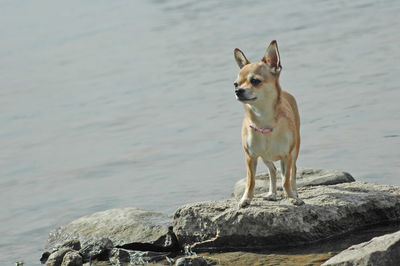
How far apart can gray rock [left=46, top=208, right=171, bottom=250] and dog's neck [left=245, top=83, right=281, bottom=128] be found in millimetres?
2262

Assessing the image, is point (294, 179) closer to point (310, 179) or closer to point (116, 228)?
point (310, 179)

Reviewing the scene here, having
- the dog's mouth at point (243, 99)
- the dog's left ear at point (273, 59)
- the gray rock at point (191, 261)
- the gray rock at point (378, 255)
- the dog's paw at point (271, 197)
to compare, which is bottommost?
the gray rock at point (191, 261)

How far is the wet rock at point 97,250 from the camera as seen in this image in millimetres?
11023

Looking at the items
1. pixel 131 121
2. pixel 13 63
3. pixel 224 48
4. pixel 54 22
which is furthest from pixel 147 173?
pixel 54 22

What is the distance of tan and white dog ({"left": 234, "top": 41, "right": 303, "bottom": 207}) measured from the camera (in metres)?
9.62

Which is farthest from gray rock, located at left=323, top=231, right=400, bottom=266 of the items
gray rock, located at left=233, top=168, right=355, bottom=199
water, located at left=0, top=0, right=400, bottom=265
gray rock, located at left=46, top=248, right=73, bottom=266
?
water, located at left=0, top=0, right=400, bottom=265

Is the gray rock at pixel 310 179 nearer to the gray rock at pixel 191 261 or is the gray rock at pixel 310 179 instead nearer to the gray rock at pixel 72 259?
the gray rock at pixel 191 261

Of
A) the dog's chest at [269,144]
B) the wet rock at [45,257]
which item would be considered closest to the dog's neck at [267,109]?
the dog's chest at [269,144]

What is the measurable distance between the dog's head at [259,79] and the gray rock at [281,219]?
1.53m

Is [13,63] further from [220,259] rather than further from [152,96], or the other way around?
Answer: [220,259]

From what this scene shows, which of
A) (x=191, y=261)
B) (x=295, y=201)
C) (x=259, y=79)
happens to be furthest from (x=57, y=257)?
(x=259, y=79)

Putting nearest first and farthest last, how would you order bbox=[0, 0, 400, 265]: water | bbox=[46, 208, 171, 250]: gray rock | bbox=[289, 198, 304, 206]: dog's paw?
bbox=[289, 198, 304, 206]: dog's paw, bbox=[46, 208, 171, 250]: gray rock, bbox=[0, 0, 400, 265]: water

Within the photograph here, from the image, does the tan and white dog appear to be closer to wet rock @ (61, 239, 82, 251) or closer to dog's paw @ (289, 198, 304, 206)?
dog's paw @ (289, 198, 304, 206)

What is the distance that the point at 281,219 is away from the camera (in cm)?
1018
